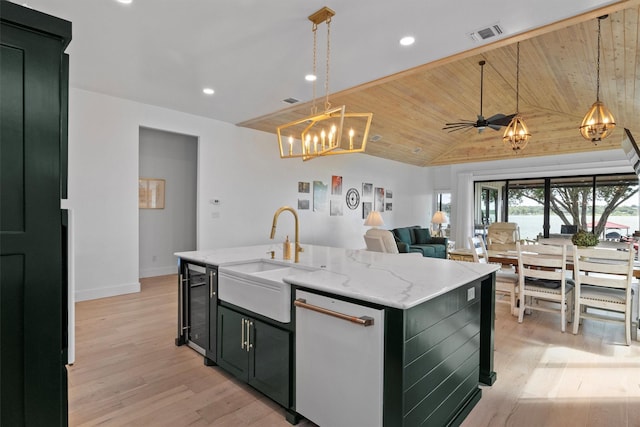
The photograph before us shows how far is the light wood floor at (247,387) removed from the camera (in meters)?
2.03

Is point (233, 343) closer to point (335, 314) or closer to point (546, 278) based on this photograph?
point (335, 314)

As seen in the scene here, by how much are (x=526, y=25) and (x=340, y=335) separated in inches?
116

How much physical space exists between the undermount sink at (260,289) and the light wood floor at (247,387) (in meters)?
0.63

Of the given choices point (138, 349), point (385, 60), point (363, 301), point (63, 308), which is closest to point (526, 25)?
point (385, 60)

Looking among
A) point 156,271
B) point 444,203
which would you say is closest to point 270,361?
point 156,271

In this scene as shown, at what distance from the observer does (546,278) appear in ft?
11.7

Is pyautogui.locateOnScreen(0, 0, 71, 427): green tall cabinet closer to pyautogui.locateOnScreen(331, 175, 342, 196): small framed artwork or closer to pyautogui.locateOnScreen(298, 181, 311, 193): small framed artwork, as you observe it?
pyautogui.locateOnScreen(298, 181, 311, 193): small framed artwork

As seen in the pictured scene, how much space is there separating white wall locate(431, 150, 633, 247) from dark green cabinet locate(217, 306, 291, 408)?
28.2 ft

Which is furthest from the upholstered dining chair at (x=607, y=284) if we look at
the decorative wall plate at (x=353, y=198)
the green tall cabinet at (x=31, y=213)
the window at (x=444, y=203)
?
the window at (x=444, y=203)

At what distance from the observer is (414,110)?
21.8 feet

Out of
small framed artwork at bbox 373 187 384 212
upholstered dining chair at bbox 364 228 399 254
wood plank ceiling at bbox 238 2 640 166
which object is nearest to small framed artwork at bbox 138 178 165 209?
wood plank ceiling at bbox 238 2 640 166

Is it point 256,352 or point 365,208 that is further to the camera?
point 365,208

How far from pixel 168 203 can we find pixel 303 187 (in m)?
2.73

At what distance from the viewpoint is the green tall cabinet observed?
0.81 meters
